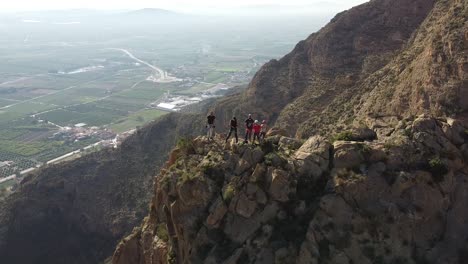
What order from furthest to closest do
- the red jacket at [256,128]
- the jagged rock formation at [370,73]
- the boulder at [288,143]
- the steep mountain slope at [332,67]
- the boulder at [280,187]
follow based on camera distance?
the steep mountain slope at [332,67]
the jagged rock formation at [370,73]
the red jacket at [256,128]
the boulder at [288,143]
the boulder at [280,187]

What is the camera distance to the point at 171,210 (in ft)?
81.4

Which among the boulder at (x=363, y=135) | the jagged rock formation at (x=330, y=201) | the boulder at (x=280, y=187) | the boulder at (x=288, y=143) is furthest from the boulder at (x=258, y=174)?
the boulder at (x=363, y=135)

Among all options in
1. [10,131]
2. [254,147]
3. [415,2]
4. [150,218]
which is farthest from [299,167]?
[10,131]

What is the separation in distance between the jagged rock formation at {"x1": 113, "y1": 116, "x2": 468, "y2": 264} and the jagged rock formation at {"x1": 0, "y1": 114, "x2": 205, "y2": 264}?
47494 mm

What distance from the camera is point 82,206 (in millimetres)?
78875

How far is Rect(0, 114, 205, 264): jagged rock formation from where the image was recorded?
7225 cm

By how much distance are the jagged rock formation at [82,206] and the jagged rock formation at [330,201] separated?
47.5 m

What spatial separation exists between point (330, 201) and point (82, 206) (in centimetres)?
6617

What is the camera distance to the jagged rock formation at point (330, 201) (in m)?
20.6

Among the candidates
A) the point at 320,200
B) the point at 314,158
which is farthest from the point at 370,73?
the point at 320,200

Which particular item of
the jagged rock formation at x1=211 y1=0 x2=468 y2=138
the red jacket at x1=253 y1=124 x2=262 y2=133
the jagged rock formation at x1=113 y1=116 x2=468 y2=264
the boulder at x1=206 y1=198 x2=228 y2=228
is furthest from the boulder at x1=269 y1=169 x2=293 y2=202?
the jagged rock formation at x1=211 y1=0 x2=468 y2=138

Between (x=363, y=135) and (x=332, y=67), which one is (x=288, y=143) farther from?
(x=332, y=67)

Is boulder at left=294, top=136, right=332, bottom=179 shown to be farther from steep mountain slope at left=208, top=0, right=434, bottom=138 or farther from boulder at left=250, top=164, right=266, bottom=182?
steep mountain slope at left=208, top=0, right=434, bottom=138

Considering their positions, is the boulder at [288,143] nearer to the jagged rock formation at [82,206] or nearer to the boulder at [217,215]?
the boulder at [217,215]
